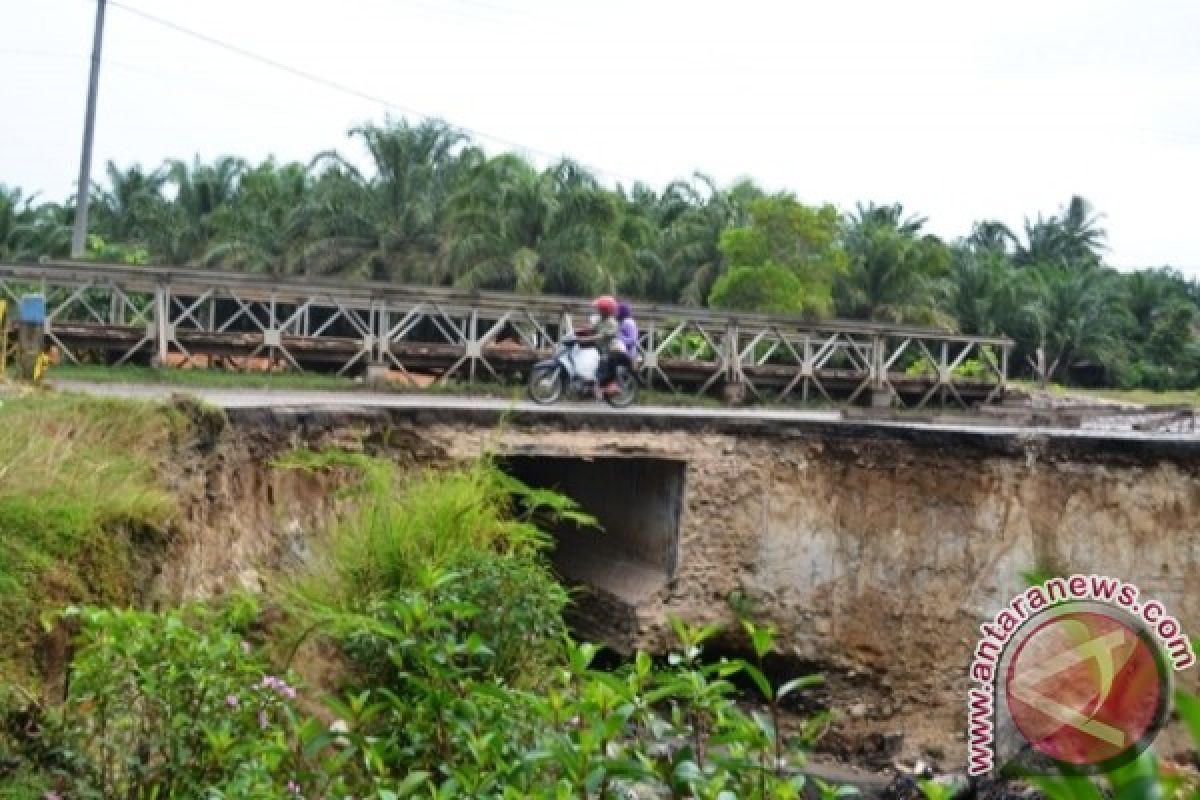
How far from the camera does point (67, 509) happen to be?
5.24 metres

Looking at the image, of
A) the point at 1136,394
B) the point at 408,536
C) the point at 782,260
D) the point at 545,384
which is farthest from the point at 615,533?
the point at 1136,394

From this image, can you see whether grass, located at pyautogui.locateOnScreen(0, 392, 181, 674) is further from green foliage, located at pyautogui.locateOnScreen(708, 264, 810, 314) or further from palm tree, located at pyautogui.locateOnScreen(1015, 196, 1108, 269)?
palm tree, located at pyautogui.locateOnScreen(1015, 196, 1108, 269)

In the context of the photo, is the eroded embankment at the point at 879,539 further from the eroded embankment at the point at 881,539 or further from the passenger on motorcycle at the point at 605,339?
the passenger on motorcycle at the point at 605,339

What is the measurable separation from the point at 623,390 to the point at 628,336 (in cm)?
68

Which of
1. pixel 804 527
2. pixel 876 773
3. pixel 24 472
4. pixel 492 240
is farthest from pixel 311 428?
pixel 492 240

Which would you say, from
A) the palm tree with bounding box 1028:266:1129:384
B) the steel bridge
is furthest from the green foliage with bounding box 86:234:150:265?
the palm tree with bounding box 1028:266:1129:384

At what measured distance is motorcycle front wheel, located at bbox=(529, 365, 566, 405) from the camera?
14117mm

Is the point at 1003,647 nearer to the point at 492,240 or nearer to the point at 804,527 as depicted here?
the point at 804,527

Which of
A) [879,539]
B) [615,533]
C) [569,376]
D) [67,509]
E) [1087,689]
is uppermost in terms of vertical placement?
[1087,689]

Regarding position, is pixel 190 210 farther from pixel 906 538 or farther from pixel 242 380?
pixel 906 538

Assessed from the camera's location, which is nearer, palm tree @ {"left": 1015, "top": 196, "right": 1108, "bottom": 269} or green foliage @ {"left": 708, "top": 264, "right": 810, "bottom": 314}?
green foliage @ {"left": 708, "top": 264, "right": 810, "bottom": 314}

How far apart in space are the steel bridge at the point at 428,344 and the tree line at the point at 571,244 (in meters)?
6.65

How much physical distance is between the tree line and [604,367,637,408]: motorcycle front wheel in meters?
17.6

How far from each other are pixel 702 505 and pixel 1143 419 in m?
13.4
